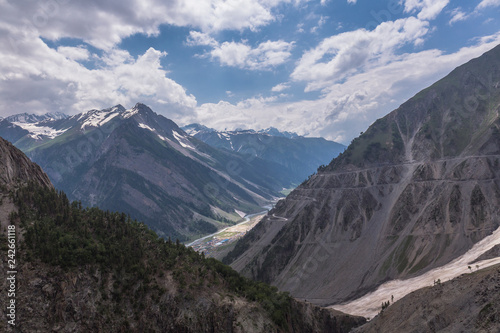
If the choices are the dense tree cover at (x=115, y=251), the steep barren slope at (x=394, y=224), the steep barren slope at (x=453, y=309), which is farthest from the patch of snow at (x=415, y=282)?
the dense tree cover at (x=115, y=251)

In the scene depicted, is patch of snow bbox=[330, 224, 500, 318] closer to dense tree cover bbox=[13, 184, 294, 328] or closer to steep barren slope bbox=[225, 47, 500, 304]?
steep barren slope bbox=[225, 47, 500, 304]

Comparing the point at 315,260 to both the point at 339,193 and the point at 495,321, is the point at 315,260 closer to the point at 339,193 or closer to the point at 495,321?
the point at 339,193

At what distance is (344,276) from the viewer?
144375mm

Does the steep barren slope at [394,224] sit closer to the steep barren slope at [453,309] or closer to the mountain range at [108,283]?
the steep barren slope at [453,309]

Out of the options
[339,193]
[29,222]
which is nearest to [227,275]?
[29,222]

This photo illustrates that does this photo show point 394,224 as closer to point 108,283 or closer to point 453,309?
point 453,309

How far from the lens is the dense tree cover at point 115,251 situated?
59.7 metres

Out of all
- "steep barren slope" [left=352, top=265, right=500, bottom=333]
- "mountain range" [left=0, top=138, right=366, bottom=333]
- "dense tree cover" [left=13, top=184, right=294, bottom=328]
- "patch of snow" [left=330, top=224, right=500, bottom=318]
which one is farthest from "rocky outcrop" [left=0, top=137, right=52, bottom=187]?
"patch of snow" [left=330, top=224, right=500, bottom=318]

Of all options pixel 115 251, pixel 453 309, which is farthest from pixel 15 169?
pixel 453 309

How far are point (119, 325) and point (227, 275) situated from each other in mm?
27009

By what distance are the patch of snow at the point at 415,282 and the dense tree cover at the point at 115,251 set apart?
174ft

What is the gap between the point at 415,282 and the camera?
118 metres

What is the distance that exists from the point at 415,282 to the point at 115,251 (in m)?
112

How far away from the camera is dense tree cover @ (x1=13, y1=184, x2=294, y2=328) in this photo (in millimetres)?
59725
